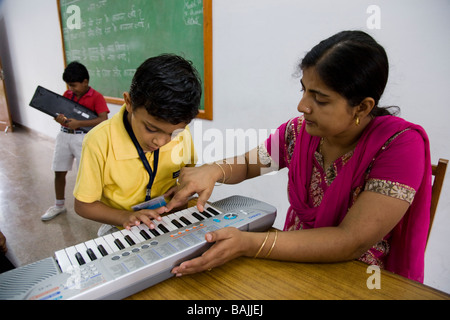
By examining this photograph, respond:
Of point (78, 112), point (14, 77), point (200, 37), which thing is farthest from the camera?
point (14, 77)

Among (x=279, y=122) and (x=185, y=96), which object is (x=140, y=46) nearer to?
(x=279, y=122)

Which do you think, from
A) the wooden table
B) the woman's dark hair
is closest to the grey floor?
the wooden table

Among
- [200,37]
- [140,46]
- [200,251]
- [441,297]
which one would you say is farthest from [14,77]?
[441,297]

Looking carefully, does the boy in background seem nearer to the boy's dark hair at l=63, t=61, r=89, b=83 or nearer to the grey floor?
the boy's dark hair at l=63, t=61, r=89, b=83

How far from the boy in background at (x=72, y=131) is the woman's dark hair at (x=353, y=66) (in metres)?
2.22

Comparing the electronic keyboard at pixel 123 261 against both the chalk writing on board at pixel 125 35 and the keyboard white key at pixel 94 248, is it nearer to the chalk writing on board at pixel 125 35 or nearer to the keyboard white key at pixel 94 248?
the keyboard white key at pixel 94 248

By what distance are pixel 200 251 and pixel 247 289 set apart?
15 cm

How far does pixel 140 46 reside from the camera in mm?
2879

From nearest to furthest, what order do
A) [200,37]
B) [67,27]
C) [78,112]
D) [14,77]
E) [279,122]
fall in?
[279,122] < [200,37] < [78,112] < [67,27] < [14,77]

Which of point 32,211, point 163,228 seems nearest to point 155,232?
point 163,228

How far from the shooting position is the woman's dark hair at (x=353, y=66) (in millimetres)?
738

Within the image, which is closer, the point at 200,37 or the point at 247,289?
the point at 247,289

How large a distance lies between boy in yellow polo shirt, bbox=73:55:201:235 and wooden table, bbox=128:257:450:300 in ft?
0.73
